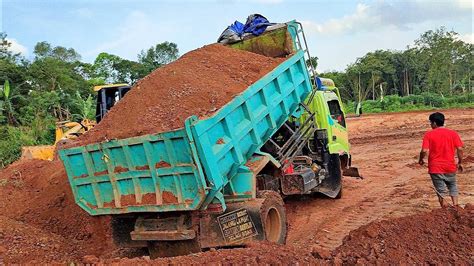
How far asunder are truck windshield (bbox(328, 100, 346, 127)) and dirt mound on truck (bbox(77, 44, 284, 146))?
2453mm

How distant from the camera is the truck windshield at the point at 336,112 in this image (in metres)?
8.74

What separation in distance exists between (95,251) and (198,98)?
2.64 m

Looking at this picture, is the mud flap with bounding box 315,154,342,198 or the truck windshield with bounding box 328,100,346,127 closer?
the mud flap with bounding box 315,154,342,198

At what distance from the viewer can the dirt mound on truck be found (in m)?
5.12

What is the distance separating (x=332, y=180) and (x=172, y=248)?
13.8 feet

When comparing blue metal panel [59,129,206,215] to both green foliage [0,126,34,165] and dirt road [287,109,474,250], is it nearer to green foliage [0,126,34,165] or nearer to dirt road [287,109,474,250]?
dirt road [287,109,474,250]

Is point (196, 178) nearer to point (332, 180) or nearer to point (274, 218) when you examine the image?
point (274, 218)

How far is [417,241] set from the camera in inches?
169

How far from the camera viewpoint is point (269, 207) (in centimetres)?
551

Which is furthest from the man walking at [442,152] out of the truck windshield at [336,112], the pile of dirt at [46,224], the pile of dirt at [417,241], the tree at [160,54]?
the tree at [160,54]

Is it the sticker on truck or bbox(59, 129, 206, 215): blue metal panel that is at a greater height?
bbox(59, 129, 206, 215): blue metal panel

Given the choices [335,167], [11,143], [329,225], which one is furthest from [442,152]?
[11,143]

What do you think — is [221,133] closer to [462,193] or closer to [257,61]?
[257,61]

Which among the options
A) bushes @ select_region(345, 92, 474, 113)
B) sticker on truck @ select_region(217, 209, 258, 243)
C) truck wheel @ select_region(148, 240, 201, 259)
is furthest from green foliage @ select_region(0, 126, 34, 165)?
bushes @ select_region(345, 92, 474, 113)
